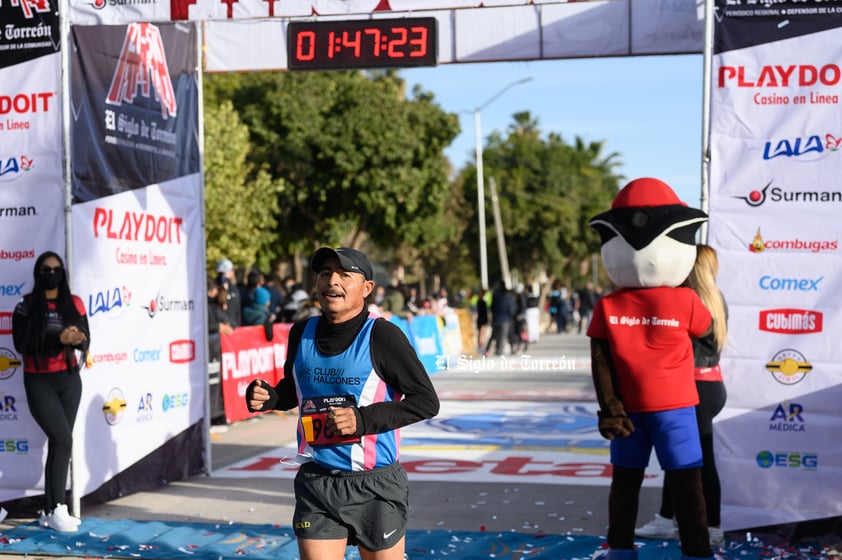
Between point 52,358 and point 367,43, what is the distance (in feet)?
10.8

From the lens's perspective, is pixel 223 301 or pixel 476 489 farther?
pixel 223 301

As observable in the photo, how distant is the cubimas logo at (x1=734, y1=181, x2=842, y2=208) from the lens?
7.16 meters

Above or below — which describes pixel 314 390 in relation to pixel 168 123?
below

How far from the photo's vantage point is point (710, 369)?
6.90 m

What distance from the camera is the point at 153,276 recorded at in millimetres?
9336

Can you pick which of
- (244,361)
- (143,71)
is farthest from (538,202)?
(143,71)

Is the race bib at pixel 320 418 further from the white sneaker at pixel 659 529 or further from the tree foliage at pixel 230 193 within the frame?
the tree foliage at pixel 230 193

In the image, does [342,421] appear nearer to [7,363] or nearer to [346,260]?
[346,260]

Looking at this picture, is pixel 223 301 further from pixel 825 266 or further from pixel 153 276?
pixel 825 266

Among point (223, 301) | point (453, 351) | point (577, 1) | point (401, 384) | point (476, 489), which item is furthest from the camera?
point (453, 351)

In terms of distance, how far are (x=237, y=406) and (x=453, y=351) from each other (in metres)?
11.8

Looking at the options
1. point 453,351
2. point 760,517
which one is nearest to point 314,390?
point 760,517

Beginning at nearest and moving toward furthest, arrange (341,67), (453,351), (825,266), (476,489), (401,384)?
(401,384) < (825,266) < (341,67) < (476,489) < (453,351)

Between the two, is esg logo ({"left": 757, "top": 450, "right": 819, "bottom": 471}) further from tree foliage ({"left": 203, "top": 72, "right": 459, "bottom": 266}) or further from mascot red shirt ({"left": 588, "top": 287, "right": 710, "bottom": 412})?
tree foliage ({"left": 203, "top": 72, "right": 459, "bottom": 266})
